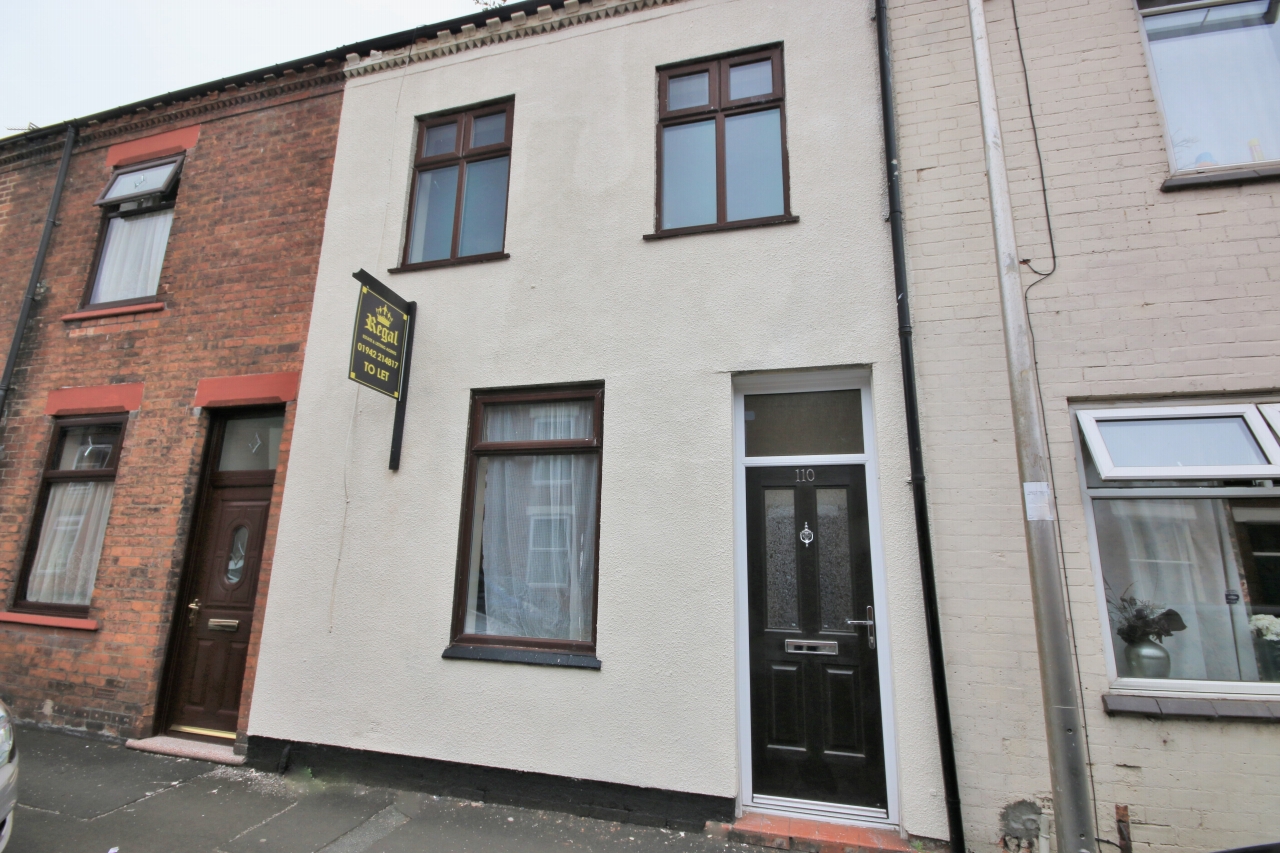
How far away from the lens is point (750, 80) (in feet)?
16.7

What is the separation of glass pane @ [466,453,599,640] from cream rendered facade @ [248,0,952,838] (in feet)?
0.85

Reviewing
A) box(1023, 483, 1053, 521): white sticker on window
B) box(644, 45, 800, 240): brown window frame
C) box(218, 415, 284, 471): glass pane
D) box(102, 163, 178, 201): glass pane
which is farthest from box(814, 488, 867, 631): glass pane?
box(102, 163, 178, 201): glass pane

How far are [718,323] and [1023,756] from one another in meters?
3.29

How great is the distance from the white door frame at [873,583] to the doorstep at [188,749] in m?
4.06

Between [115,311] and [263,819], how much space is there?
5.41 metres

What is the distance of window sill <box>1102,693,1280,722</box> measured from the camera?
10.8ft

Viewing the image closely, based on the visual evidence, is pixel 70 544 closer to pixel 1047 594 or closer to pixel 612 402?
pixel 612 402

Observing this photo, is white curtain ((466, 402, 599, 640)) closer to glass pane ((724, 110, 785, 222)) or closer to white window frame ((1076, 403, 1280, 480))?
glass pane ((724, 110, 785, 222))

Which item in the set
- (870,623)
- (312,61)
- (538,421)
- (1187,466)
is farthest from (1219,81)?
(312,61)

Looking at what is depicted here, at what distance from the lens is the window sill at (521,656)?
420cm

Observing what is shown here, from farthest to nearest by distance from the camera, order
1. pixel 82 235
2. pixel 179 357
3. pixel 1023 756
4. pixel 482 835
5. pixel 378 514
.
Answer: pixel 82 235
pixel 179 357
pixel 378 514
pixel 482 835
pixel 1023 756

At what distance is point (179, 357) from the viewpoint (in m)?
6.00

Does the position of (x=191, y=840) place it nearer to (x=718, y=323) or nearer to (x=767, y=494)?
(x=767, y=494)

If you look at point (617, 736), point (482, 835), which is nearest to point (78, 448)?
point (482, 835)
